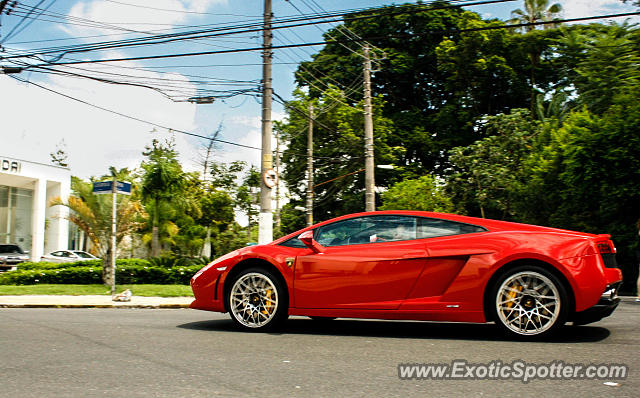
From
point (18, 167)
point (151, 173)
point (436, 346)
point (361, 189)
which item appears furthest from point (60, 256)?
point (436, 346)

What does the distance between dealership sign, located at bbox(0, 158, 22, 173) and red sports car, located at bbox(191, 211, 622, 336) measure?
32.6 metres

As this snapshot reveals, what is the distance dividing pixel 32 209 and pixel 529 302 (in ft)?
127

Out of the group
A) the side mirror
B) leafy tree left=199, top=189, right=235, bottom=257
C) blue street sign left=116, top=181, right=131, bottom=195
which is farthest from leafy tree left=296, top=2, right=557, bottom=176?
the side mirror

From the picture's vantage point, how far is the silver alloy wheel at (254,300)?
6730 millimetres

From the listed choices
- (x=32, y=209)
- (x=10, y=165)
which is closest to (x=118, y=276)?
(x=10, y=165)

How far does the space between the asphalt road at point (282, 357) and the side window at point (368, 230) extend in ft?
3.41

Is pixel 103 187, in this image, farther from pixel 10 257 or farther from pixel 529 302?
pixel 10 257

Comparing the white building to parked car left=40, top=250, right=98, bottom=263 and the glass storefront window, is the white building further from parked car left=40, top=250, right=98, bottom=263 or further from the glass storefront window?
parked car left=40, top=250, right=98, bottom=263

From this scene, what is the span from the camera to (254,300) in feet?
22.4

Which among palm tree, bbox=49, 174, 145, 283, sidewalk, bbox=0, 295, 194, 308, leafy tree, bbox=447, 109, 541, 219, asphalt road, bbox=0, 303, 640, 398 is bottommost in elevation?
sidewalk, bbox=0, 295, 194, 308

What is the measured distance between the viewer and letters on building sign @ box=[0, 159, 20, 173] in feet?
114

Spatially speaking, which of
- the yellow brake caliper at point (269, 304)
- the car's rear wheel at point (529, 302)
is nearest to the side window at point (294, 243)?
the yellow brake caliper at point (269, 304)

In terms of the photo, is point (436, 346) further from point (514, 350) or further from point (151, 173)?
point (151, 173)

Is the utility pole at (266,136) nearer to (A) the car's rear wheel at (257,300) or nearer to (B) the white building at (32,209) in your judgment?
(A) the car's rear wheel at (257,300)
